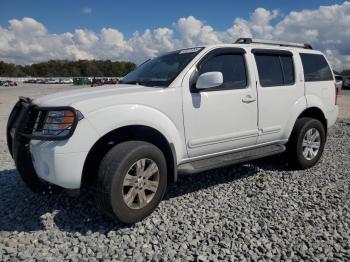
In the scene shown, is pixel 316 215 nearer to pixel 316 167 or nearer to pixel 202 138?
pixel 202 138

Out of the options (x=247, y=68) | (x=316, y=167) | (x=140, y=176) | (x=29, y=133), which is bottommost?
(x=316, y=167)

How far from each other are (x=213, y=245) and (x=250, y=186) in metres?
1.69

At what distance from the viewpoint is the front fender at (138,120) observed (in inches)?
126

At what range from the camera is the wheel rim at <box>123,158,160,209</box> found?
3393mm

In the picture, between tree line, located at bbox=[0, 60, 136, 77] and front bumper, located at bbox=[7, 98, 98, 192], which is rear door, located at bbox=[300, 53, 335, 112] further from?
tree line, located at bbox=[0, 60, 136, 77]

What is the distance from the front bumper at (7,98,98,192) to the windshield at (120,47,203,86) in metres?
1.19

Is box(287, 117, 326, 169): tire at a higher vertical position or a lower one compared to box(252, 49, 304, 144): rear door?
lower

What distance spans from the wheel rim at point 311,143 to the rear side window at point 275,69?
36.6 inches

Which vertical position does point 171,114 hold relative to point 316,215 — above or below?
above

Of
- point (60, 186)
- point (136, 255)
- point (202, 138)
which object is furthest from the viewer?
point (202, 138)

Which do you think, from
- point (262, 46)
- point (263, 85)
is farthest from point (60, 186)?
point (262, 46)

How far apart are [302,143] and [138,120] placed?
296 cm

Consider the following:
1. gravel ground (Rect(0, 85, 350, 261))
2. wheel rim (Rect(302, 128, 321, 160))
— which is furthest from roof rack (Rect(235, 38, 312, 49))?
gravel ground (Rect(0, 85, 350, 261))

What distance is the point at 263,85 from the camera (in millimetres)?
4598
